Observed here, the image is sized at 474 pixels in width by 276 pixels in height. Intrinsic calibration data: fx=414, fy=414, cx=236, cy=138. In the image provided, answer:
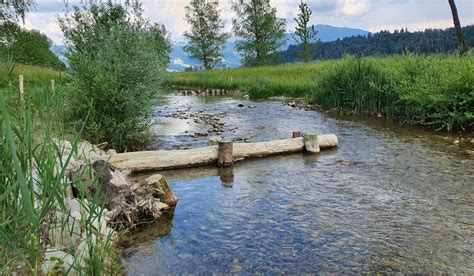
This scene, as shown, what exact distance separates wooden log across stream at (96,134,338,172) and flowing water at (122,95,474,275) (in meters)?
0.31

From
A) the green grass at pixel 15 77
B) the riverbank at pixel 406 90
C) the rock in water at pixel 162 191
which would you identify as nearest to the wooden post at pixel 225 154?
the rock in water at pixel 162 191

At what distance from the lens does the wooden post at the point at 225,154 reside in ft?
32.9

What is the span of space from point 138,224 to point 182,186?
2108mm

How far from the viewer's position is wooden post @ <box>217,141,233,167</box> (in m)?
10.0

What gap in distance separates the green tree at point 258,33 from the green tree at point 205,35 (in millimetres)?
5912

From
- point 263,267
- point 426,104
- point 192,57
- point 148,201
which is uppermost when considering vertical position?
point 192,57

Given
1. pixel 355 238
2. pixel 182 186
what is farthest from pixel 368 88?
pixel 355 238

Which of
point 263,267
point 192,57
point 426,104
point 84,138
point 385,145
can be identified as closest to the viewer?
point 263,267

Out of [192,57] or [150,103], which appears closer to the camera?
[150,103]

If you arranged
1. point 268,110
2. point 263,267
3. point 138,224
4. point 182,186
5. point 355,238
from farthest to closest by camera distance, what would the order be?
point 268,110 → point 182,186 → point 138,224 → point 355,238 → point 263,267

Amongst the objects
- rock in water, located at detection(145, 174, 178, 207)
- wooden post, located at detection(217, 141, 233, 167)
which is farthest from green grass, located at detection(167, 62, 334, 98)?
rock in water, located at detection(145, 174, 178, 207)

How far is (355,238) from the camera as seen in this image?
5.74 meters

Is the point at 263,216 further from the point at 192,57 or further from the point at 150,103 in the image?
the point at 192,57

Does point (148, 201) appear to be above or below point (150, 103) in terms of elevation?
below
